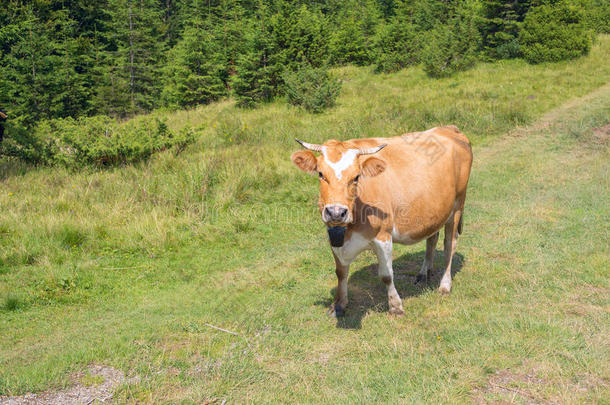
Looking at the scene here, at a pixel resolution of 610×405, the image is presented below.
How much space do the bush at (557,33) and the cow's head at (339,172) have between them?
21178mm

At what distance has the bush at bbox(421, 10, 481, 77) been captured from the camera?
2186cm

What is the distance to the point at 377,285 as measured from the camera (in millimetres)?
5965

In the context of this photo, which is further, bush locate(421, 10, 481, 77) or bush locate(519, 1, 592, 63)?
bush locate(421, 10, 481, 77)

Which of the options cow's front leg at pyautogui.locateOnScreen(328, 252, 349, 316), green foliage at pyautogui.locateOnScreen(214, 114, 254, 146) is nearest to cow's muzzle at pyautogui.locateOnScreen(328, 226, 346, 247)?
cow's front leg at pyautogui.locateOnScreen(328, 252, 349, 316)

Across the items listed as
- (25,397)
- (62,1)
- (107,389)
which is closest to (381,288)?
(107,389)

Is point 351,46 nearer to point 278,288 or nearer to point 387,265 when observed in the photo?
point 278,288

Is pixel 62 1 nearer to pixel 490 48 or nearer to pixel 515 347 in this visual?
pixel 490 48

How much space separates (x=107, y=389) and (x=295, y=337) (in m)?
1.80

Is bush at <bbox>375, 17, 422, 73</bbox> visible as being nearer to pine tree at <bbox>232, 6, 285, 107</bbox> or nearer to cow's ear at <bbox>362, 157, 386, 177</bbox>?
pine tree at <bbox>232, 6, 285, 107</bbox>

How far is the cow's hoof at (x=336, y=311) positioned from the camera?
17.0 ft

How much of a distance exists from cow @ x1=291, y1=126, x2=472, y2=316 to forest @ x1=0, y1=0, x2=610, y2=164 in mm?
8340

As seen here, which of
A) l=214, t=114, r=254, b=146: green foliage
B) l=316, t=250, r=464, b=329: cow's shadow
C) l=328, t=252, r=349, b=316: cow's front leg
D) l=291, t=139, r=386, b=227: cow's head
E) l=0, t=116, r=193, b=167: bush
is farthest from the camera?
l=214, t=114, r=254, b=146: green foliage

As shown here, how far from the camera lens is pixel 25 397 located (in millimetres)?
3863

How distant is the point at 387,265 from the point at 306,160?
1426mm
